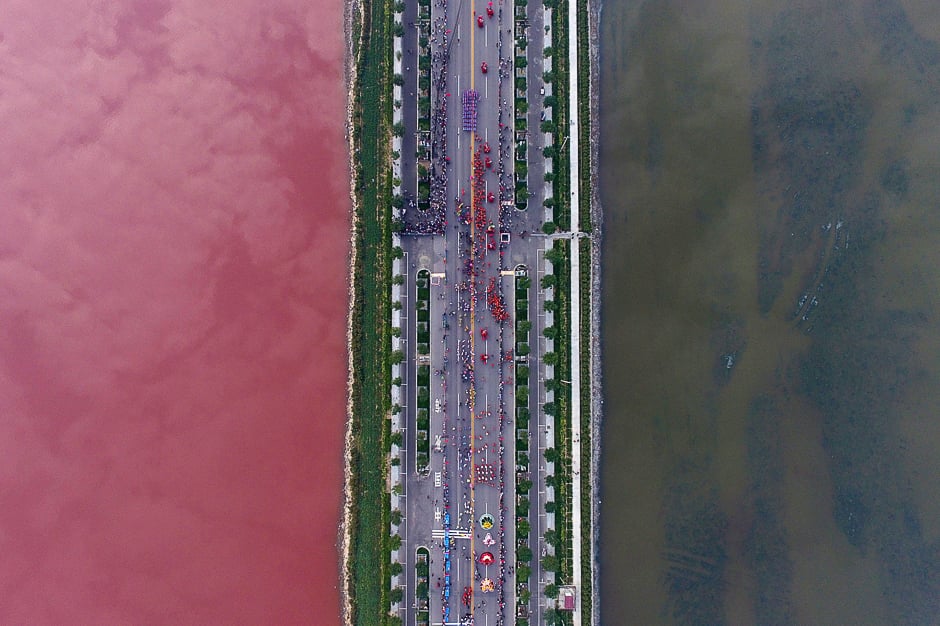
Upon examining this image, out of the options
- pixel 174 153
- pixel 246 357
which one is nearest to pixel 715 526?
pixel 246 357

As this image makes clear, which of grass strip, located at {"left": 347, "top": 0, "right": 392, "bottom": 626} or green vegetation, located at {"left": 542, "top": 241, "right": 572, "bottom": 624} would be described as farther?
grass strip, located at {"left": 347, "top": 0, "right": 392, "bottom": 626}

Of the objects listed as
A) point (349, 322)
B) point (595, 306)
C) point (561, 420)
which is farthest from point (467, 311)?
point (561, 420)

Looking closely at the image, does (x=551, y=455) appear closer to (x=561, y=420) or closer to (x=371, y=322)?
(x=561, y=420)

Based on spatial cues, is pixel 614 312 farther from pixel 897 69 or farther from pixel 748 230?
pixel 897 69

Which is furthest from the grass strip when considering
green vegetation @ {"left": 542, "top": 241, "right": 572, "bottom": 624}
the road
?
green vegetation @ {"left": 542, "top": 241, "right": 572, "bottom": 624}

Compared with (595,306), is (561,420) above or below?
below

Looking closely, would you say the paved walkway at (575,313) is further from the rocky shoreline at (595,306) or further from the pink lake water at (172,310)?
the pink lake water at (172,310)

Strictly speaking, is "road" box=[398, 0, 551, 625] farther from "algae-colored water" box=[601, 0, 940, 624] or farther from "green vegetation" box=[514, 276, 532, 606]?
"algae-colored water" box=[601, 0, 940, 624]
